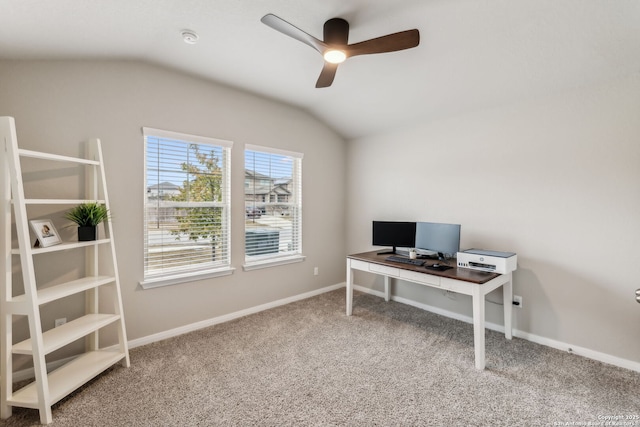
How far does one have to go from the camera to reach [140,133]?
2723mm

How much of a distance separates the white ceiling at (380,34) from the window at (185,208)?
2.61ft

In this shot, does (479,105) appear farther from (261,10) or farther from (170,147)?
(170,147)

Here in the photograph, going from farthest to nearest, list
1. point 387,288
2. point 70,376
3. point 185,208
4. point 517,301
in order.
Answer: point 387,288
point 185,208
point 517,301
point 70,376

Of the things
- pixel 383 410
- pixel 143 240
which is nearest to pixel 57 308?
pixel 143 240

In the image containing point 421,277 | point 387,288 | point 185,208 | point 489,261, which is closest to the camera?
point 489,261

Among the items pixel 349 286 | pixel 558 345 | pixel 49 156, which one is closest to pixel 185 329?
pixel 349 286

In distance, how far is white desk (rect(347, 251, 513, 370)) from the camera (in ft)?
7.85

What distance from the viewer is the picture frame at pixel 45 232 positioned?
2.05m

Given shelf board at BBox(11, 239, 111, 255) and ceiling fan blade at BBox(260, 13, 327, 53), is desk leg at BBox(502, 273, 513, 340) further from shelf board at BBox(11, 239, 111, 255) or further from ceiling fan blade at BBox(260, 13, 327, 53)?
shelf board at BBox(11, 239, 111, 255)

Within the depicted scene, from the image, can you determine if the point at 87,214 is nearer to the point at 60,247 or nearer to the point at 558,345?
the point at 60,247

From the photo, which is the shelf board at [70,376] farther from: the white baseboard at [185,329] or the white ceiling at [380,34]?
the white ceiling at [380,34]

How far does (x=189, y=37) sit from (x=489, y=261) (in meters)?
3.28

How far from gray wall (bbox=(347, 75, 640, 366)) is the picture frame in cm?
371

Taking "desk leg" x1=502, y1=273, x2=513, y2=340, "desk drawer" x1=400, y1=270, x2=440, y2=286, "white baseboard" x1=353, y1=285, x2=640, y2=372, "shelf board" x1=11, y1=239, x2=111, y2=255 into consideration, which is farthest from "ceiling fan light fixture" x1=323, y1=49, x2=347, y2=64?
"white baseboard" x1=353, y1=285, x2=640, y2=372
